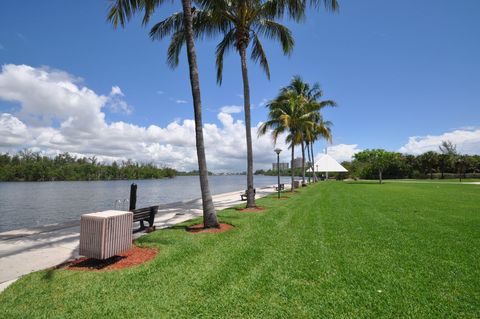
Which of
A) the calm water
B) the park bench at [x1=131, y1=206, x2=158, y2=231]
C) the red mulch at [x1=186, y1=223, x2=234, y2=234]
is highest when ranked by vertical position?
the park bench at [x1=131, y1=206, x2=158, y2=231]

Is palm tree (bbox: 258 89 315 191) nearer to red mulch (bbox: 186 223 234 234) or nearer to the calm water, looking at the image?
the calm water

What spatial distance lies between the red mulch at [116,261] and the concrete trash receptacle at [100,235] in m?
0.20

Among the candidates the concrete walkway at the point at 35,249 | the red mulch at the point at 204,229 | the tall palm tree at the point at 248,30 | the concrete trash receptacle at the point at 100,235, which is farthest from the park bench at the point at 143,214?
the tall palm tree at the point at 248,30

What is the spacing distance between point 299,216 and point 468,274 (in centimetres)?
586

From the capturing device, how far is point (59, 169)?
91.1 metres

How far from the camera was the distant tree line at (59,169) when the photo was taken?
275ft

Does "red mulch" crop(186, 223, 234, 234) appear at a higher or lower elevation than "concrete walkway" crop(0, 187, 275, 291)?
higher

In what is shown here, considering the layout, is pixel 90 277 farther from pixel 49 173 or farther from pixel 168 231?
pixel 49 173

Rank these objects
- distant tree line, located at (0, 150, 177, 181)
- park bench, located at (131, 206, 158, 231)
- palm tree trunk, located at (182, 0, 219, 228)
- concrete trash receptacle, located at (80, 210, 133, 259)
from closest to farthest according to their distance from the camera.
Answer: concrete trash receptacle, located at (80, 210, 133, 259) < park bench, located at (131, 206, 158, 231) < palm tree trunk, located at (182, 0, 219, 228) < distant tree line, located at (0, 150, 177, 181)

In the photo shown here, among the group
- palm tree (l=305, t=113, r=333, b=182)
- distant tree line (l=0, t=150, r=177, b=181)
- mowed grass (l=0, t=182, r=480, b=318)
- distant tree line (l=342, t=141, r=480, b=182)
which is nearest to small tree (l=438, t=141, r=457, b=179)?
distant tree line (l=342, t=141, r=480, b=182)

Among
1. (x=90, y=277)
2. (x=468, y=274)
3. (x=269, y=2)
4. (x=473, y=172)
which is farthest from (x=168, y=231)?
(x=473, y=172)

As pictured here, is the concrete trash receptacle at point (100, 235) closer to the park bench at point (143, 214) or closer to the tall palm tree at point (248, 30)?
the park bench at point (143, 214)

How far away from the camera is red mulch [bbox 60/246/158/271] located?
469 cm

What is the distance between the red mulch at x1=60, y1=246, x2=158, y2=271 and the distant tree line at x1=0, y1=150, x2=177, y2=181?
330ft
